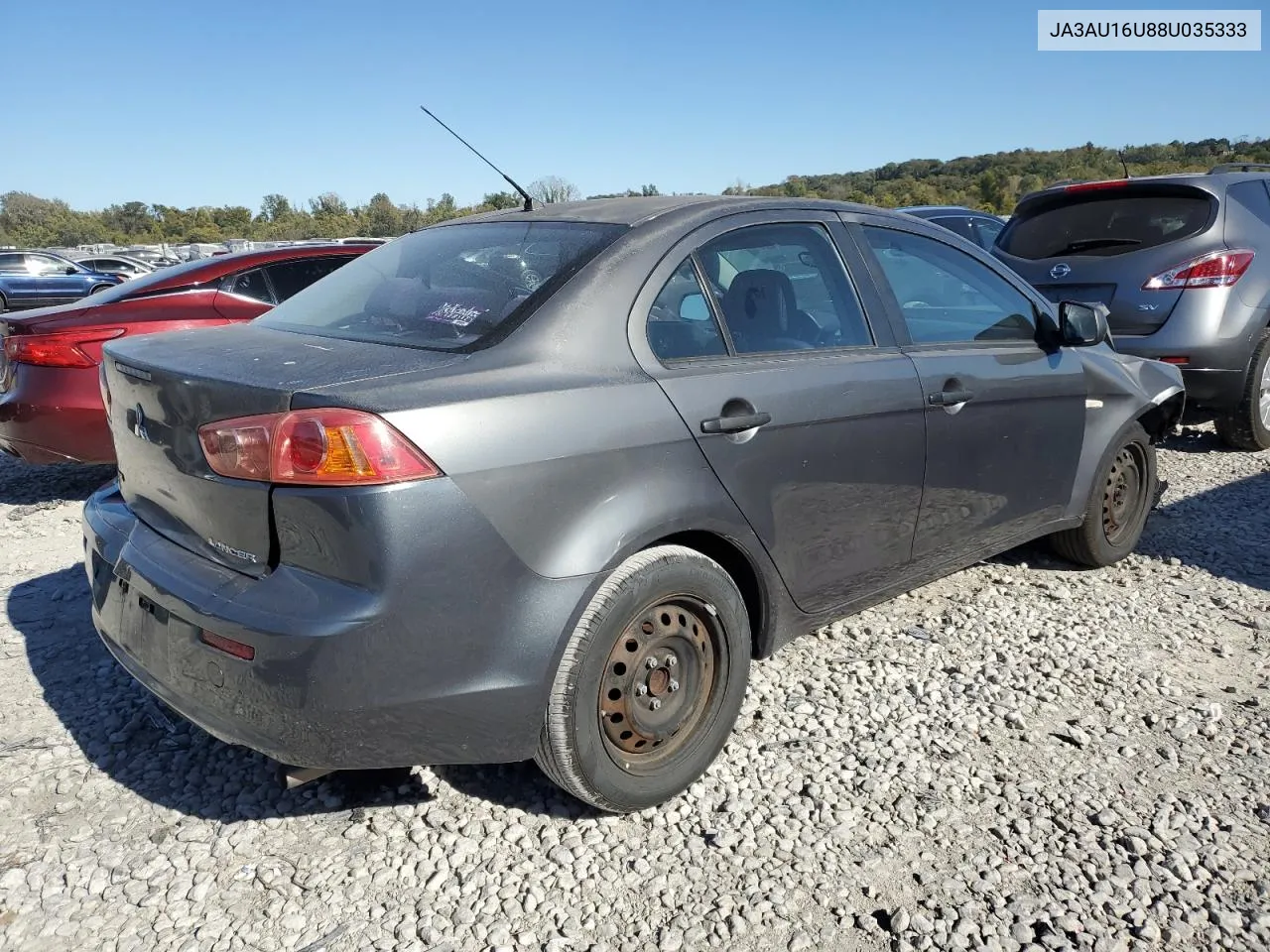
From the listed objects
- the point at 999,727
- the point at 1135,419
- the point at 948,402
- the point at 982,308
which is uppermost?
the point at 982,308

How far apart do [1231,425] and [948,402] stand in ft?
13.5

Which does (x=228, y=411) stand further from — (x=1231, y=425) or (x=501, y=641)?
(x=1231, y=425)

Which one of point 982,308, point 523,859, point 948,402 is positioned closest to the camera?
point 523,859

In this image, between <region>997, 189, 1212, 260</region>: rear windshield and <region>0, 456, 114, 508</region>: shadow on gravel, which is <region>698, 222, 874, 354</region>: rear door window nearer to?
<region>997, 189, 1212, 260</region>: rear windshield

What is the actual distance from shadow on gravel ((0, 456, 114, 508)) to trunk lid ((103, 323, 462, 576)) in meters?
3.55

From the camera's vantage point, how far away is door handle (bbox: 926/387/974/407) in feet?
11.0

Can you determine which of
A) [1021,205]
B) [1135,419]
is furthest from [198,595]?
[1021,205]

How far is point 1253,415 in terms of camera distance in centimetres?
633

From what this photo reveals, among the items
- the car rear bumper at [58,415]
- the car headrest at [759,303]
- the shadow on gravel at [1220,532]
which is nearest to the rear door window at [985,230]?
the shadow on gravel at [1220,532]

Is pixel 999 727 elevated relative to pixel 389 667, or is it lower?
lower

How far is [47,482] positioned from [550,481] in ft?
17.1

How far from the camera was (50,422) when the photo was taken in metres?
5.07

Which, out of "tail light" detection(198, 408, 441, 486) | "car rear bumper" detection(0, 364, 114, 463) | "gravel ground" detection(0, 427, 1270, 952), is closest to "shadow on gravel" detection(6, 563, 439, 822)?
"gravel ground" detection(0, 427, 1270, 952)

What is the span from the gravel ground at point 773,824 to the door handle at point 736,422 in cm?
100
